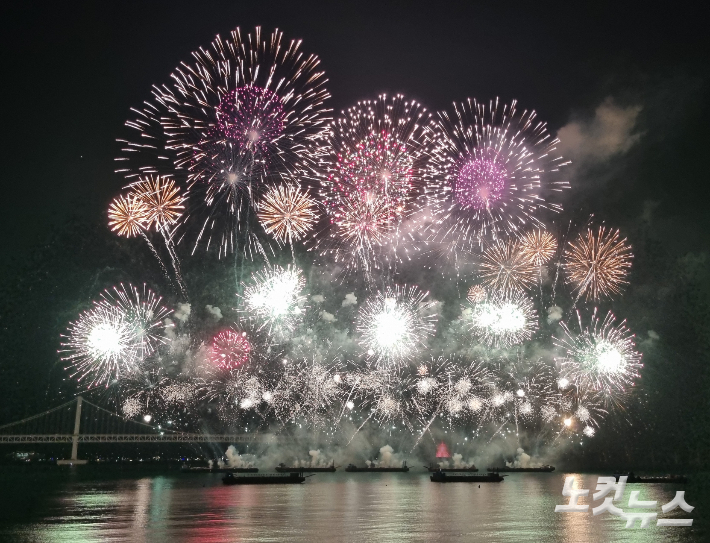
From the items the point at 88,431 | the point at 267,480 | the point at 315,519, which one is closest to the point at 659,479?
the point at 267,480

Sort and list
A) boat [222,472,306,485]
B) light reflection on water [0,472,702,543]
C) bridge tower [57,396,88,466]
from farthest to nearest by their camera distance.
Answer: bridge tower [57,396,88,466], boat [222,472,306,485], light reflection on water [0,472,702,543]

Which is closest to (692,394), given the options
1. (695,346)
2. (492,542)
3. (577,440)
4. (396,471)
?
(695,346)

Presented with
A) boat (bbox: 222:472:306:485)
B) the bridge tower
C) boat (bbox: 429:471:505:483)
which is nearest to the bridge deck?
the bridge tower

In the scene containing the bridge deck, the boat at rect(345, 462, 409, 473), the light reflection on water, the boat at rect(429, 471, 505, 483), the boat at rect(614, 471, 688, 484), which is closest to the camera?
the light reflection on water

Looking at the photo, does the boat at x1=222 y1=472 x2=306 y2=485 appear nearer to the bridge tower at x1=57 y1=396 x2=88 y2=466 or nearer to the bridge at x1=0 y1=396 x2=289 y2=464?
the bridge at x1=0 y1=396 x2=289 y2=464

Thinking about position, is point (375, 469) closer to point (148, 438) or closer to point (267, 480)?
point (267, 480)

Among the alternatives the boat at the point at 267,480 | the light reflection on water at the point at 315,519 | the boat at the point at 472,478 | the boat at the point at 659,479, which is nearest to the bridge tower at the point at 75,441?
the boat at the point at 267,480
